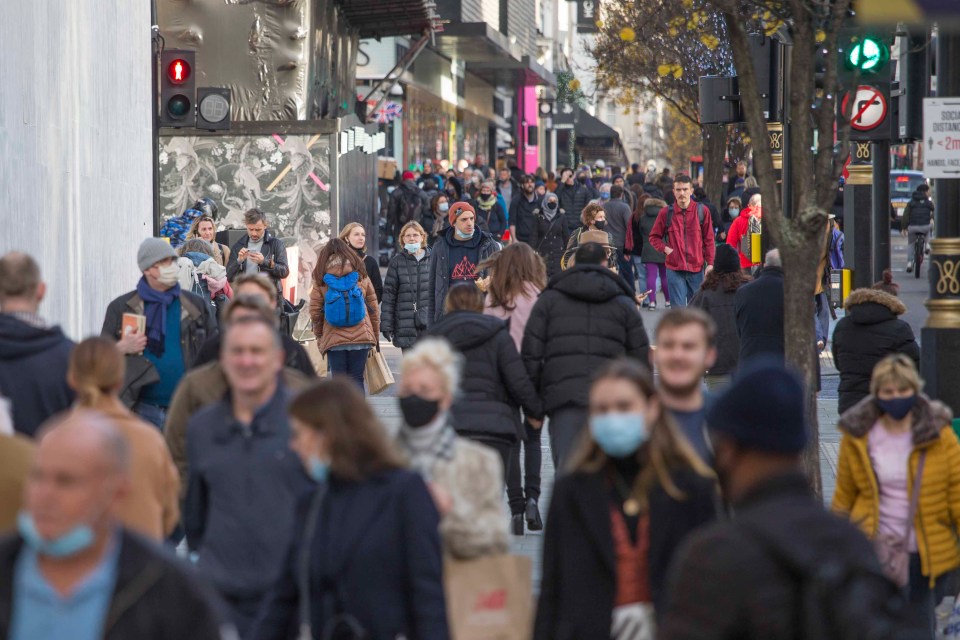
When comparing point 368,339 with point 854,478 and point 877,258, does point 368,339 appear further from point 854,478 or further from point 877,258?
point 854,478

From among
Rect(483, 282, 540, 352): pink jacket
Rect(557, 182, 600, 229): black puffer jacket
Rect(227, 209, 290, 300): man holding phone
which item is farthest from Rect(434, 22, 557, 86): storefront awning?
Rect(483, 282, 540, 352): pink jacket

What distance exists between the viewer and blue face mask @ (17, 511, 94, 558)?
3.38 m

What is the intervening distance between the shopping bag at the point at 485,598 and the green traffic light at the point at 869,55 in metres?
7.23

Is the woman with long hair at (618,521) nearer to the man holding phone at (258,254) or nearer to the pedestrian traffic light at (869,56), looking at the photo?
the pedestrian traffic light at (869,56)

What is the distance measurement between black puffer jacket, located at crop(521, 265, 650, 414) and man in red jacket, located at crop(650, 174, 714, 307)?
37.2 ft

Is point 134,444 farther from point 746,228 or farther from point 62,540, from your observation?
point 746,228

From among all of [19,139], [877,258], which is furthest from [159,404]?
[877,258]

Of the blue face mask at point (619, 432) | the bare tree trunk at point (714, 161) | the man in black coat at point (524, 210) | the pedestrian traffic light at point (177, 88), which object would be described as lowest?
the blue face mask at point (619, 432)

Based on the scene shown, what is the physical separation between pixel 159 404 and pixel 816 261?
11.4 feet

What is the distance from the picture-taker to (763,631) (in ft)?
11.0

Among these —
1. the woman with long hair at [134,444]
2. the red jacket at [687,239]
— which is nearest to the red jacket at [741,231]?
the red jacket at [687,239]

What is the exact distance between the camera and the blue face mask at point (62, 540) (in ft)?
11.1

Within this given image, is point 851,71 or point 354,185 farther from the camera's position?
point 354,185

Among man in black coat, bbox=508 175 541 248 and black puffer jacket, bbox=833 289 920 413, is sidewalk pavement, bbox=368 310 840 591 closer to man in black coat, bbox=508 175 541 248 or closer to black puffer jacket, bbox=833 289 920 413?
black puffer jacket, bbox=833 289 920 413
